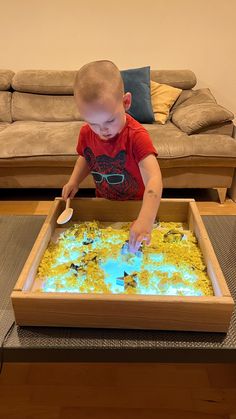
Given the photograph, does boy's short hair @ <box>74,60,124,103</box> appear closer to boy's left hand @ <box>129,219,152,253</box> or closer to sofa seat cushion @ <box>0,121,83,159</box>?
boy's left hand @ <box>129,219,152,253</box>

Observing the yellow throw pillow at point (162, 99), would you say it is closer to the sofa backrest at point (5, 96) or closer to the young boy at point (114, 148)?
the sofa backrest at point (5, 96)

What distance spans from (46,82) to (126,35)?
84 cm

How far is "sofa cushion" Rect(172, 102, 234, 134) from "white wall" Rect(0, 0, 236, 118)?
0.78 meters

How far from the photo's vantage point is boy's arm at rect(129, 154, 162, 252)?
2.69 ft

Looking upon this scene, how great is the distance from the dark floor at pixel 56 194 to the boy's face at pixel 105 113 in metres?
1.64

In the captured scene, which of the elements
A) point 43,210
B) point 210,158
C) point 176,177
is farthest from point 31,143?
point 210,158

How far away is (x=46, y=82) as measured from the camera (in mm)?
2826

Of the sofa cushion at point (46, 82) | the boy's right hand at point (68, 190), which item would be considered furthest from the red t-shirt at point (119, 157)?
the sofa cushion at point (46, 82)

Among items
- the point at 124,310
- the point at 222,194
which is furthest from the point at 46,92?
the point at 124,310

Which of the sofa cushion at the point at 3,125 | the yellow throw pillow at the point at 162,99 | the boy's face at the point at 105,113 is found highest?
the boy's face at the point at 105,113

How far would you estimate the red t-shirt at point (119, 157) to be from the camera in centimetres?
102

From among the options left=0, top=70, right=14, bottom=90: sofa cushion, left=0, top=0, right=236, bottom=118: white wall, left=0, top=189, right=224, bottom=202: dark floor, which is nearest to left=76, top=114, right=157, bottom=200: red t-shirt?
left=0, top=189, right=224, bottom=202: dark floor

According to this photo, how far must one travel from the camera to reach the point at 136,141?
1014mm

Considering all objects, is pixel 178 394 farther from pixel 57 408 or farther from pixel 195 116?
pixel 195 116
